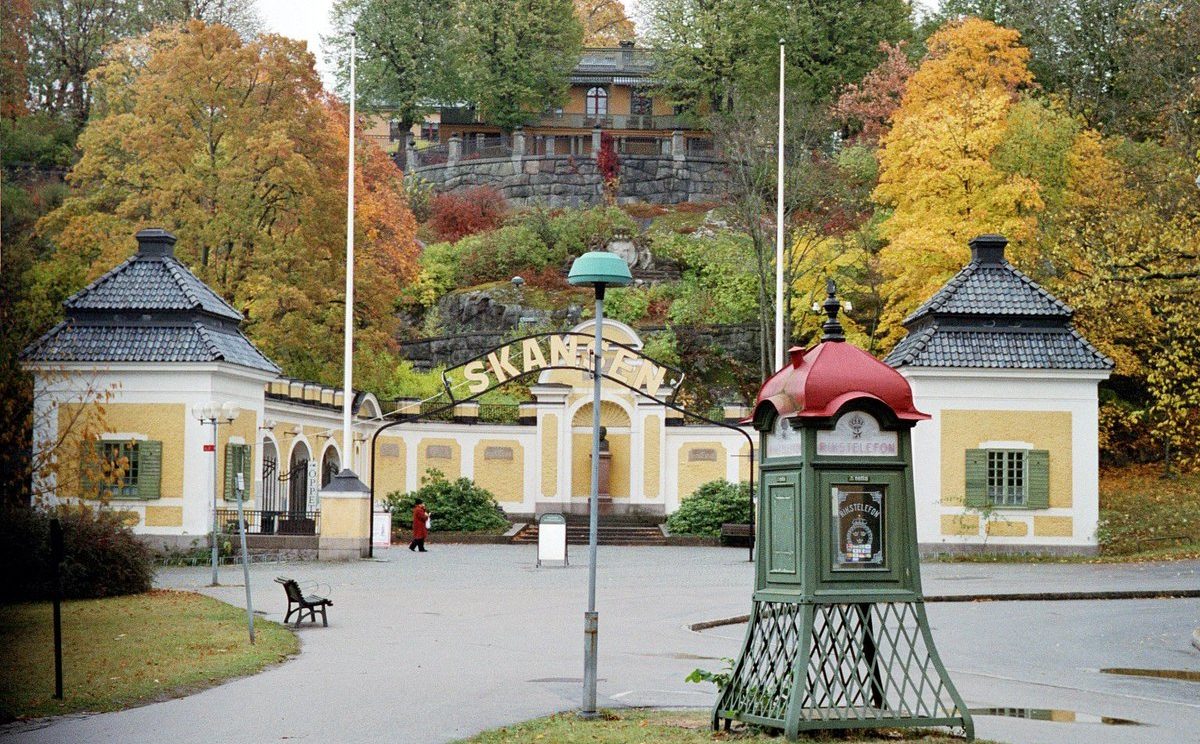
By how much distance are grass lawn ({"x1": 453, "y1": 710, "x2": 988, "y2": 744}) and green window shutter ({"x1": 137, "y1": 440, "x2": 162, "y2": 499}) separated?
952 inches

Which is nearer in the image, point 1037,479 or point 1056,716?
point 1056,716

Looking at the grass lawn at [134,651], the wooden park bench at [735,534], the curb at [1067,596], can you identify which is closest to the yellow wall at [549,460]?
the wooden park bench at [735,534]

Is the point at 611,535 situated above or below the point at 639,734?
below

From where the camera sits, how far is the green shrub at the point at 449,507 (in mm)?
45312

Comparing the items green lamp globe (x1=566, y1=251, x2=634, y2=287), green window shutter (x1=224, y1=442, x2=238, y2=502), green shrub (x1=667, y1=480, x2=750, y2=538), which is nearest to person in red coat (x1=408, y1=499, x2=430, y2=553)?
green window shutter (x1=224, y1=442, x2=238, y2=502)

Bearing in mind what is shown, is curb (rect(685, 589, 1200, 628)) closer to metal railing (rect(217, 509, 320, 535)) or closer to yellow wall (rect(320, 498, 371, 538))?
yellow wall (rect(320, 498, 371, 538))

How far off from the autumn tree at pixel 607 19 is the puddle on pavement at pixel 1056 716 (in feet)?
298

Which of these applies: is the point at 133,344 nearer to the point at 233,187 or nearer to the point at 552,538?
the point at 233,187

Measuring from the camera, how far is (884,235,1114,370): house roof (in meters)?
35.8

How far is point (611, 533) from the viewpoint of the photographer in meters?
46.8

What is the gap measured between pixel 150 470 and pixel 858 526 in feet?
87.2

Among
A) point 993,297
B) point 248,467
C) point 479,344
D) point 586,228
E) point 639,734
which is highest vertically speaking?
point 586,228

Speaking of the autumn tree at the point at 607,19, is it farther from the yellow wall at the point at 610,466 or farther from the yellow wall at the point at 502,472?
the yellow wall at the point at 502,472

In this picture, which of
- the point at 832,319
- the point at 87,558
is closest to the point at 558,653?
the point at 832,319
